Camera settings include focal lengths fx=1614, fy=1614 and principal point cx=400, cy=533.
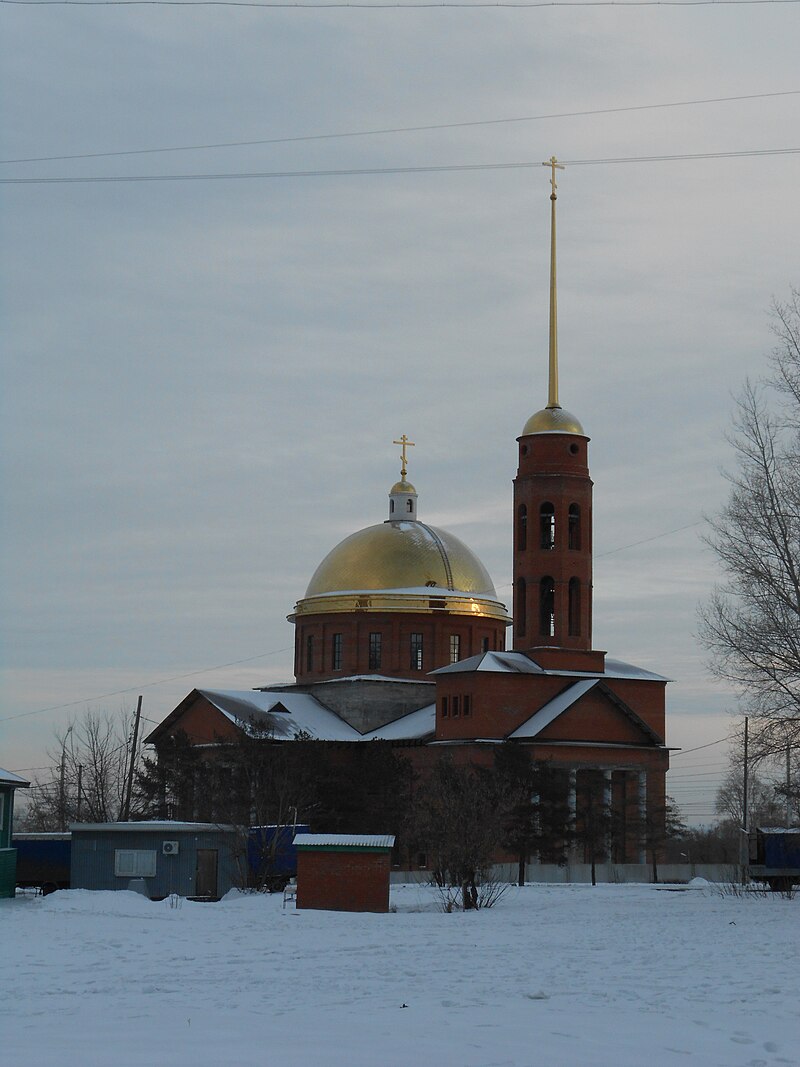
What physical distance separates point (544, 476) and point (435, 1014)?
146ft

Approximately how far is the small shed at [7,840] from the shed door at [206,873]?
14.8ft

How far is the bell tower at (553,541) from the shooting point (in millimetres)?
55656

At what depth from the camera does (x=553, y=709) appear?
179 feet

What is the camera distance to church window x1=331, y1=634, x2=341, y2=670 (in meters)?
64.2

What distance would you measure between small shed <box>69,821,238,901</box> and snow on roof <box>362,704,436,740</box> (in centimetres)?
2301

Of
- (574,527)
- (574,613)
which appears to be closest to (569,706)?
(574,613)

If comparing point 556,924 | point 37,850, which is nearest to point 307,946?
point 556,924

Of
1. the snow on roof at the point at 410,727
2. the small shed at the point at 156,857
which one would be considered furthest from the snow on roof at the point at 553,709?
the small shed at the point at 156,857

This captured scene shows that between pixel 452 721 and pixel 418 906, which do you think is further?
pixel 452 721

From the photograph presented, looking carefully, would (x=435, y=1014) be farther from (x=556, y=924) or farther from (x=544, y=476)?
(x=544, y=476)

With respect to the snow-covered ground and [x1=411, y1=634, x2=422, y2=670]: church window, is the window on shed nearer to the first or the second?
the snow-covered ground

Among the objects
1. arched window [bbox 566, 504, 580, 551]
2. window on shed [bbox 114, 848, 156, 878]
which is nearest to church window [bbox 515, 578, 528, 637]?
arched window [bbox 566, 504, 580, 551]

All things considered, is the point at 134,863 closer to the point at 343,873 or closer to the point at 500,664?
the point at 343,873

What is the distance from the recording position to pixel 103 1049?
396 inches
